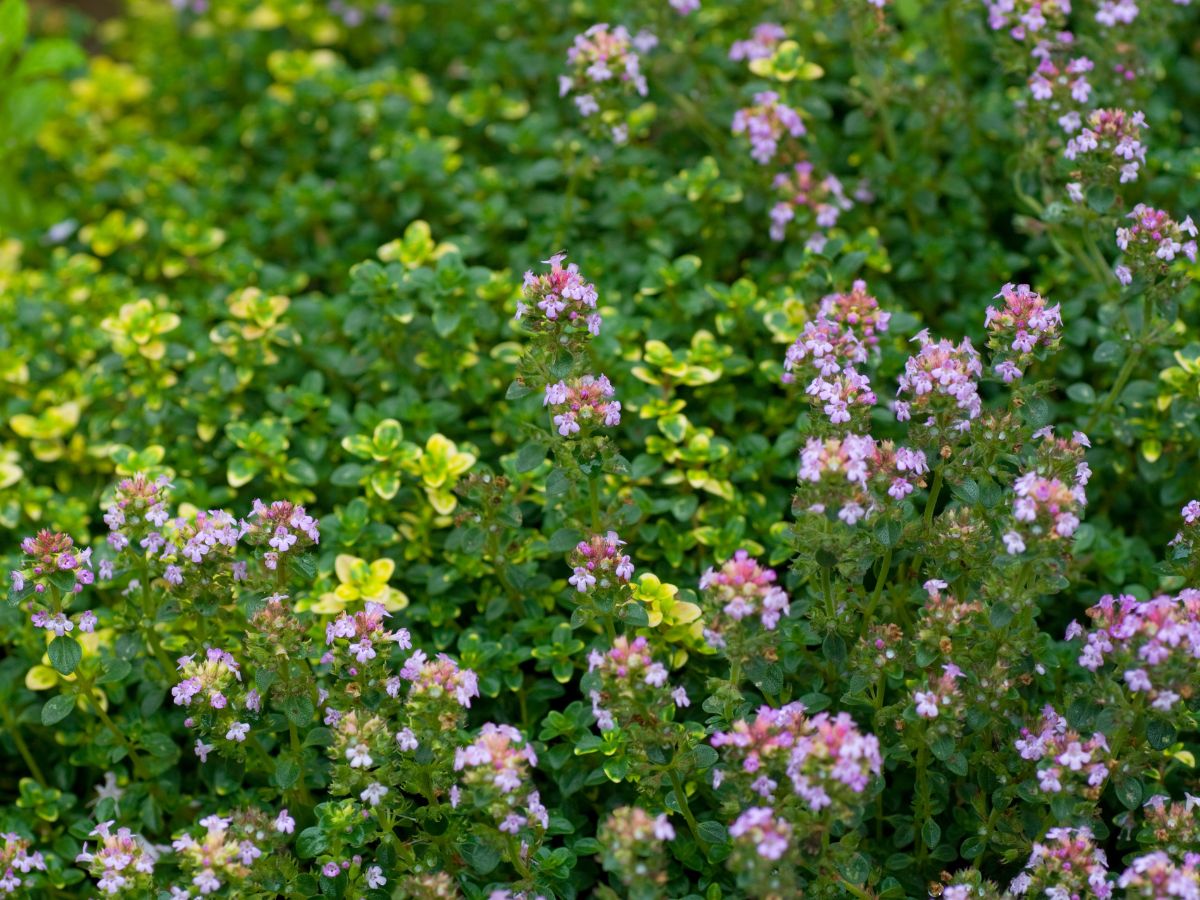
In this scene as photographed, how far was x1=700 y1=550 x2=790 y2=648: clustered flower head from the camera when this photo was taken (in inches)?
105

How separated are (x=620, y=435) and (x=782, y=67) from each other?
131cm

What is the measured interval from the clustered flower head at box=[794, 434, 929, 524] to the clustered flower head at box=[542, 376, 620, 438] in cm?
46

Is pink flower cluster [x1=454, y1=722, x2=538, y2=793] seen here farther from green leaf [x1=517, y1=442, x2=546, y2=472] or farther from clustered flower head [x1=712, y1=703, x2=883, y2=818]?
green leaf [x1=517, y1=442, x2=546, y2=472]

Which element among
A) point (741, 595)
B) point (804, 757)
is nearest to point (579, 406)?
point (741, 595)

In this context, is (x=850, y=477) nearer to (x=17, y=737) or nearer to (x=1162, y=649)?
(x=1162, y=649)

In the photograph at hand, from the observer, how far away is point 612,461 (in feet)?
9.97

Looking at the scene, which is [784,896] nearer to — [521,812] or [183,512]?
[521,812]

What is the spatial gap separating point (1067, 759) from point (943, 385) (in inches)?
32.5

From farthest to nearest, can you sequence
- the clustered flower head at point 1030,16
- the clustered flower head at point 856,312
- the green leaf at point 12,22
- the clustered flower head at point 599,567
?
the green leaf at point 12,22 → the clustered flower head at point 1030,16 → the clustered flower head at point 856,312 → the clustered flower head at point 599,567

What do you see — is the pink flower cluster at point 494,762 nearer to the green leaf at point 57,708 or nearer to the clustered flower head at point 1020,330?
the green leaf at point 57,708

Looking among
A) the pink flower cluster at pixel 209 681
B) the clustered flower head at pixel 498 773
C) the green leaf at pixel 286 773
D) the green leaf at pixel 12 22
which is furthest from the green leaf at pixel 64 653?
the green leaf at pixel 12 22

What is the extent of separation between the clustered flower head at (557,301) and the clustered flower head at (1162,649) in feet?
4.36

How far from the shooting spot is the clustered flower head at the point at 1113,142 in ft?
10.9

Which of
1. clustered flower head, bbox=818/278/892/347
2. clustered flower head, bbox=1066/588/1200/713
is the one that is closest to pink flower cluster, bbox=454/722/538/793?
clustered flower head, bbox=1066/588/1200/713
